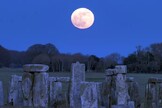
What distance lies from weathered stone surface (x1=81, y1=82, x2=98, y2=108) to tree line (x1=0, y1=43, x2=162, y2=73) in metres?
42.0

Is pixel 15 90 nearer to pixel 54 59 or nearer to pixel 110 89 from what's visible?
pixel 110 89

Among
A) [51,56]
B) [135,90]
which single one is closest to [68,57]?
[51,56]

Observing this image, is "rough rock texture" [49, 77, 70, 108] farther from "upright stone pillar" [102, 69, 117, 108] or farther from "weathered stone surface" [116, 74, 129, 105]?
"weathered stone surface" [116, 74, 129, 105]

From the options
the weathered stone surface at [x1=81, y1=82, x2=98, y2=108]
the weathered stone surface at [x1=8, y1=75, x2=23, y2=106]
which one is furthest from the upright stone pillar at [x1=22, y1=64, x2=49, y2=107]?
the weathered stone surface at [x1=8, y1=75, x2=23, y2=106]

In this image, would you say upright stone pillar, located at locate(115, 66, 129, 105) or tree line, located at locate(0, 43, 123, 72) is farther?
tree line, located at locate(0, 43, 123, 72)

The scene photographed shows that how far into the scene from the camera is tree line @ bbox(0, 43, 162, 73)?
59.5 meters

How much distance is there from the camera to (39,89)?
16109mm

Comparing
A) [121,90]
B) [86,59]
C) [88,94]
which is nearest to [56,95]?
[121,90]

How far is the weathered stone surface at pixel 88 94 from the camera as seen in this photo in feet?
47.5

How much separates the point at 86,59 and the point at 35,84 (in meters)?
44.1

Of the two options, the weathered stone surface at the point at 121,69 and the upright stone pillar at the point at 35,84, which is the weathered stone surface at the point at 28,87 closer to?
the upright stone pillar at the point at 35,84

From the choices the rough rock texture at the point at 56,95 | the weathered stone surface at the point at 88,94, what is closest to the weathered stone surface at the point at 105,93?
the rough rock texture at the point at 56,95

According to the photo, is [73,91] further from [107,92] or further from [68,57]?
[68,57]

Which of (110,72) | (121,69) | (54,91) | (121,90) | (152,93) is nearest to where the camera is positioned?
(121,69)
